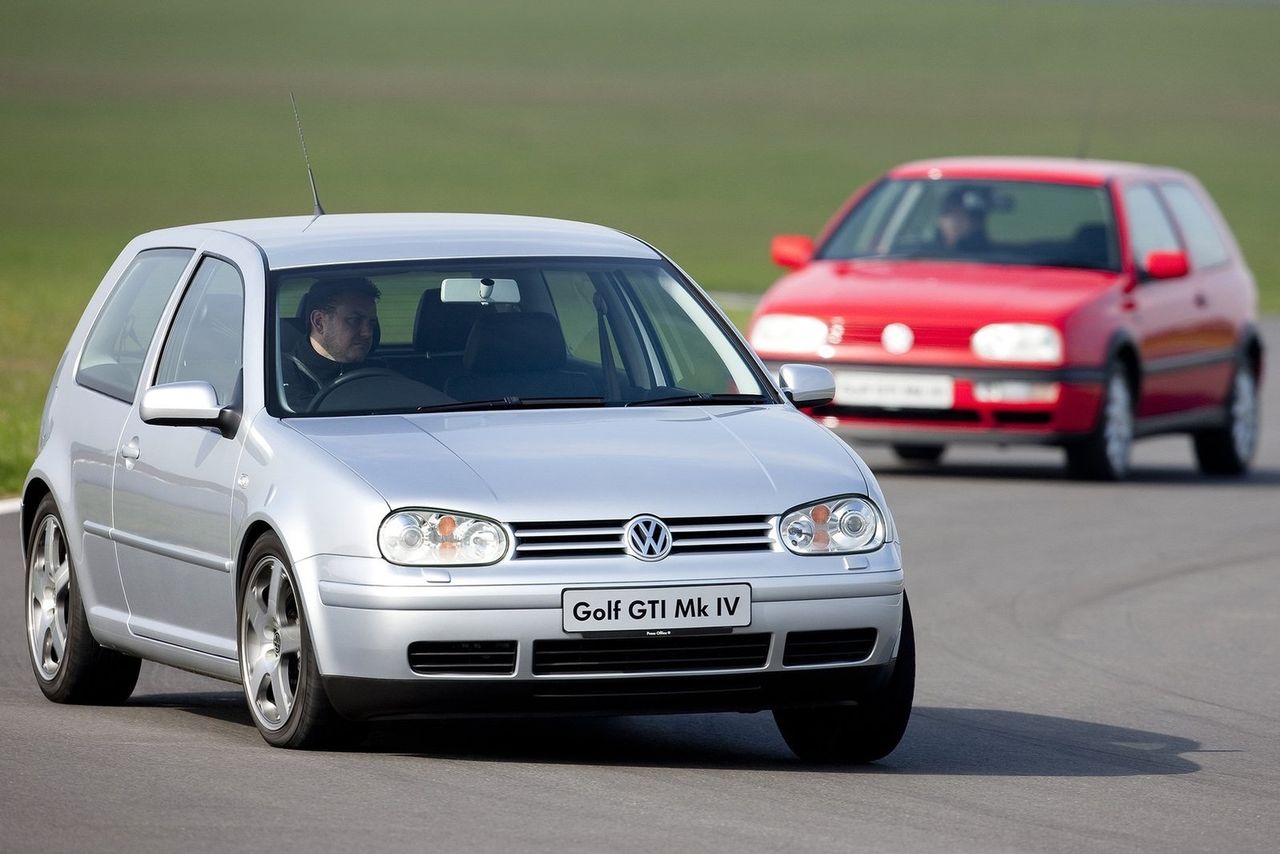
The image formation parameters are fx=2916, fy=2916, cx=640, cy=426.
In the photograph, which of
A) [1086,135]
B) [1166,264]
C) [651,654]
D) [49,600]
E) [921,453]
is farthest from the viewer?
[1086,135]

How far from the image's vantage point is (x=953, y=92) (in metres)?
86.4

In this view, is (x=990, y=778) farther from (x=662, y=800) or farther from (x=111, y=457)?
(x=111, y=457)

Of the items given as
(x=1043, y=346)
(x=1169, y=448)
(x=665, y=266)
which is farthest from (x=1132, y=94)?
(x=665, y=266)

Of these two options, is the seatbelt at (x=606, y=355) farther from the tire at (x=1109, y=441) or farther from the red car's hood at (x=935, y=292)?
the tire at (x=1109, y=441)

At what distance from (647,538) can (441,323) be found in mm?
1420

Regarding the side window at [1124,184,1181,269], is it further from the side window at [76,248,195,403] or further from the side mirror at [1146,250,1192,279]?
the side window at [76,248,195,403]

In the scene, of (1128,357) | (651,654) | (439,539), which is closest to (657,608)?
(651,654)

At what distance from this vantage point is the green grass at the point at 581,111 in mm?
49969

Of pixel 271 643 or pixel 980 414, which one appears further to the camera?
pixel 980 414

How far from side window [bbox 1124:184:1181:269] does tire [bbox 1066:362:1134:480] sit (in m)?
1.00

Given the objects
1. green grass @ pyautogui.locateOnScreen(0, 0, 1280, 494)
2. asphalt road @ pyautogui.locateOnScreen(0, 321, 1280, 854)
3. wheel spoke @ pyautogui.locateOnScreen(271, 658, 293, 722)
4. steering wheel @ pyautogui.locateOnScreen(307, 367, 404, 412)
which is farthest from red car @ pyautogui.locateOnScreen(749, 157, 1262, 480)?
wheel spoke @ pyautogui.locateOnScreen(271, 658, 293, 722)

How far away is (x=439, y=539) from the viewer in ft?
24.3

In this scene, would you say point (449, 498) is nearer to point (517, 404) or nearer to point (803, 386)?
point (517, 404)

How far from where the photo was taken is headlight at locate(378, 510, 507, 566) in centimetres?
739
